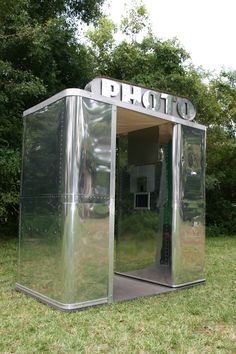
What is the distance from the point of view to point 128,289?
544 cm

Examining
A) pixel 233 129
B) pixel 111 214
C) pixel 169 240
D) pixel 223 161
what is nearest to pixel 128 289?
pixel 169 240

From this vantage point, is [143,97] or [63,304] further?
[143,97]

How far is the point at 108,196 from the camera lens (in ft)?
15.0

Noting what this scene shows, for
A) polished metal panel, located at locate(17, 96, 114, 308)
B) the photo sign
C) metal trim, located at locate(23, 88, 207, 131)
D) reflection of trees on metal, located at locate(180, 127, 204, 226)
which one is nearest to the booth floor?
polished metal panel, located at locate(17, 96, 114, 308)

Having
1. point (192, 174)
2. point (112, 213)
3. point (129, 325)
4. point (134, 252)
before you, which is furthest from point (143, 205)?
point (129, 325)

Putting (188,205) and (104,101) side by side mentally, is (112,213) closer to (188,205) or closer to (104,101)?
(104,101)

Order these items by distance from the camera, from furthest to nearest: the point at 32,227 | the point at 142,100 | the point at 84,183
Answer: the point at 142,100, the point at 32,227, the point at 84,183

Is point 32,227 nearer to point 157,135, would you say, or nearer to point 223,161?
point 157,135

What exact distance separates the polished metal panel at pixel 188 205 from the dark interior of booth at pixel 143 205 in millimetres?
244

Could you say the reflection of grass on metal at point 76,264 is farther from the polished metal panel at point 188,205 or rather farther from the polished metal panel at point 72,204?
the polished metal panel at point 188,205

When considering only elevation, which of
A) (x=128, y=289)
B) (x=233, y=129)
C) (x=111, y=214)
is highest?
(x=233, y=129)

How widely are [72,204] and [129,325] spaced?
1340 millimetres

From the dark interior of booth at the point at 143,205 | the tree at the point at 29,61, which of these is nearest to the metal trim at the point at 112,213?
the dark interior of booth at the point at 143,205

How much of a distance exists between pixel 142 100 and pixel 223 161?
31.5 feet
